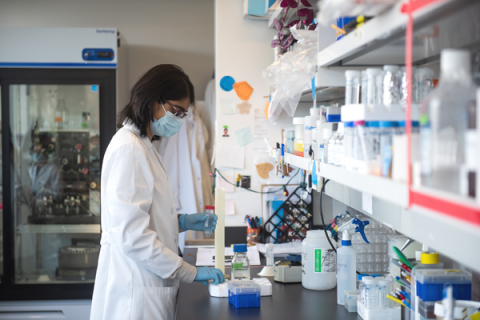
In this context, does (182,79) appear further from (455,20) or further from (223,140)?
(455,20)

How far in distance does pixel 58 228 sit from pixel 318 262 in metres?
2.43

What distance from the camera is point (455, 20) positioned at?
2.40 ft

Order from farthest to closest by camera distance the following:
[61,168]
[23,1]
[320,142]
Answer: [23,1] → [61,168] → [320,142]

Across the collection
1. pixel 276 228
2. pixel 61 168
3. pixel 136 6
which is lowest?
pixel 276 228

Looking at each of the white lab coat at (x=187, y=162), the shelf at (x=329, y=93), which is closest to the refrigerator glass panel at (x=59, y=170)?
the white lab coat at (x=187, y=162)

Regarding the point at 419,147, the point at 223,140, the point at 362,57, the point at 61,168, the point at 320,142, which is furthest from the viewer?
the point at 61,168

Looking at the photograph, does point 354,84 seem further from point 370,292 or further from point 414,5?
point 370,292

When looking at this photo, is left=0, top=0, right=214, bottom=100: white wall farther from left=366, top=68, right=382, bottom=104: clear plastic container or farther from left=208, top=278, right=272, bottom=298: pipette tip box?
left=366, top=68, right=382, bottom=104: clear plastic container

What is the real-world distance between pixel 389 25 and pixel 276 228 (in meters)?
1.81

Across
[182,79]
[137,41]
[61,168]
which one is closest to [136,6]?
[137,41]

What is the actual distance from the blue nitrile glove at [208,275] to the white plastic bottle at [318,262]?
337 mm

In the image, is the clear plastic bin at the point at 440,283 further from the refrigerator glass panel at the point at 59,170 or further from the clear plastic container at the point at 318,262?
the refrigerator glass panel at the point at 59,170

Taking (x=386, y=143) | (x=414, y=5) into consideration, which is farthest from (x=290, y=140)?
(x=414, y=5)

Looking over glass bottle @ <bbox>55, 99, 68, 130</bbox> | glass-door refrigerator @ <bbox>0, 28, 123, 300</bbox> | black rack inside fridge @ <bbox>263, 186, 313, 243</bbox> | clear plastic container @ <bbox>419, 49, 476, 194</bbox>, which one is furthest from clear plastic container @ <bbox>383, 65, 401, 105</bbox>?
glass bottle @ <bbox>55, 99, 68, 130</bbox>
